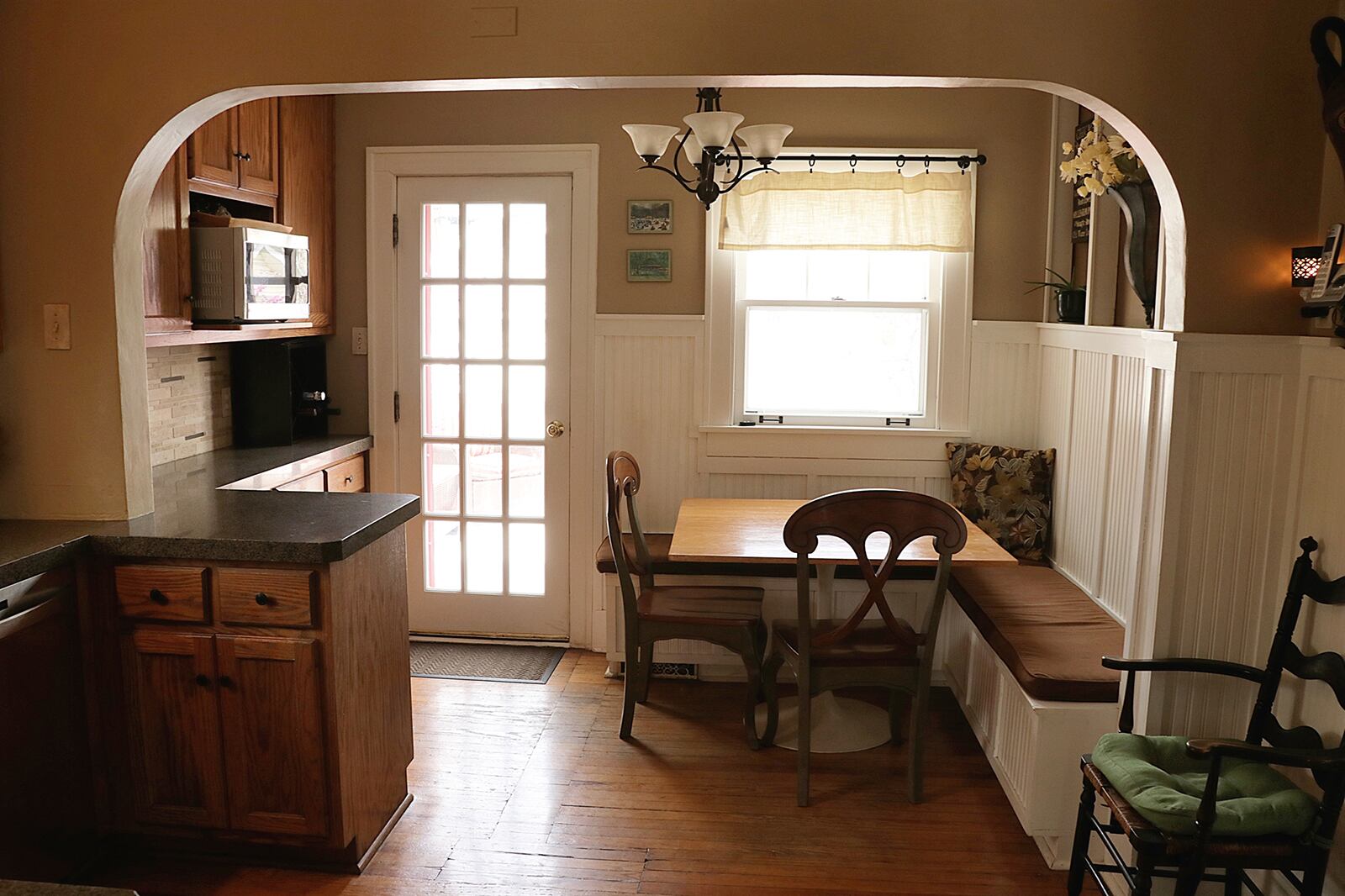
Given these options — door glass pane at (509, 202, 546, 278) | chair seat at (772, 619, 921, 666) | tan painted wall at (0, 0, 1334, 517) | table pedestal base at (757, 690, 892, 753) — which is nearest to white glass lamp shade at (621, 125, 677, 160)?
tan painted wall at (0, 0, 1334, 517)

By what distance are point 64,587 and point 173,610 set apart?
25 cm

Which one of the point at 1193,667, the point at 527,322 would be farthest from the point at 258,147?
the point at 1193,667

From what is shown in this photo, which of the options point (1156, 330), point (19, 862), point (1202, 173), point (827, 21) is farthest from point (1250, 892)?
point (19, 862)

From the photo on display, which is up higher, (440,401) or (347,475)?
(440,401)

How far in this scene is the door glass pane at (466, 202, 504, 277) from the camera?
443cm

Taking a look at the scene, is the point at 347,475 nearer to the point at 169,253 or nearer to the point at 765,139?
the point at 169,253

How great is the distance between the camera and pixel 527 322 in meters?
4.46

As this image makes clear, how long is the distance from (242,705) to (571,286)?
230 centimetres

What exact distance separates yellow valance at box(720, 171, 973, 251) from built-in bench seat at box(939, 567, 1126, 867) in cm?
136

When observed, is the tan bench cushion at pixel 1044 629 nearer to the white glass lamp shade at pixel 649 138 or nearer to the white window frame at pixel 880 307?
the white window frame at pixel 880 307

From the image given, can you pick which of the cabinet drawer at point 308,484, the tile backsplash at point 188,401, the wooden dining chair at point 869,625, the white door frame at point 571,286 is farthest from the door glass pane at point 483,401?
the wooden dining chair at point 869,625

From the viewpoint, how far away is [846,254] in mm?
4320

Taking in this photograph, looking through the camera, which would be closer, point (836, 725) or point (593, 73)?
point (593, 73)

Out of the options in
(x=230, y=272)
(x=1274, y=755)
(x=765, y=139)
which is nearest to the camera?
(x=1274, y=755)
